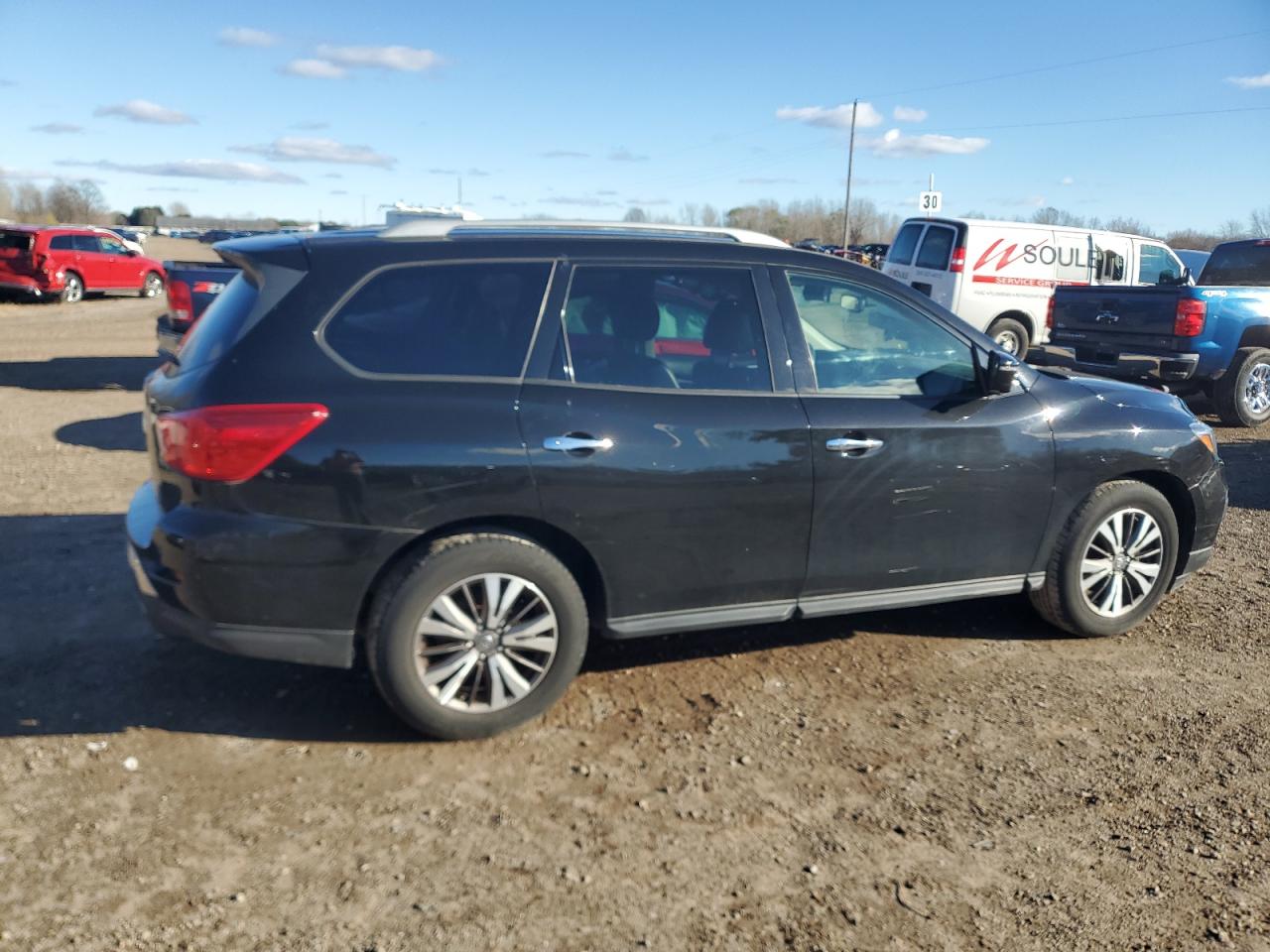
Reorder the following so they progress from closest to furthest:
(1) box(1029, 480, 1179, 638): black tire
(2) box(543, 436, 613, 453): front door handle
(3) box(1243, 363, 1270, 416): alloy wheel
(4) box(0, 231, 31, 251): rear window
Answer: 1. (2) box(543, 436, 613, 453): front door handle
2. (1) box(1029, 480, 1179, 638): black tire
3. (3) box(1243, 363, 1270, 416): alloy wheel
4. (4) box(0, 231, 31, 251): rear window

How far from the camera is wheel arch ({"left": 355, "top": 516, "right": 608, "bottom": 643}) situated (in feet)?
12.1

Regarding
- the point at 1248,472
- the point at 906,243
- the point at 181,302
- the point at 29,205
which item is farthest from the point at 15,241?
the point at 29,205

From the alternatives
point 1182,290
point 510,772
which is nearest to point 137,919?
point 510,772

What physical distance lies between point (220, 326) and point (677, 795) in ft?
7.67

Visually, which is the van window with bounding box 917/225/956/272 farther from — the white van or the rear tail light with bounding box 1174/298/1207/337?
the rear tail light with bounding box 1174/298/1207/337

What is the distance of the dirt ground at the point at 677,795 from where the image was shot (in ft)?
9.43

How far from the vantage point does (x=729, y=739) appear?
3.90 metres

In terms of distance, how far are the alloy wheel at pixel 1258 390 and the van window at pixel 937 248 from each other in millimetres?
4579

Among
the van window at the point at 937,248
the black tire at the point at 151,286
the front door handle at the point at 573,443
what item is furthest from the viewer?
the black tire at the point at 151,286

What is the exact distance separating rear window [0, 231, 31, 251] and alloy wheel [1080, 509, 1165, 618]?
25.6 m

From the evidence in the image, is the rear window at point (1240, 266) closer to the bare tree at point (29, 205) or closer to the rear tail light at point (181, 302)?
the rear tail light at point (181, 302)

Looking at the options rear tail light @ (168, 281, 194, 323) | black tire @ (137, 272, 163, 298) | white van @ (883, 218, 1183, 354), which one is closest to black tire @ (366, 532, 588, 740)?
rear tail light @ (168, 281, 194, 323)

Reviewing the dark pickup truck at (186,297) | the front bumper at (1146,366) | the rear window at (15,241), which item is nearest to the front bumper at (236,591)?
the dark pickup truck at (186,297)

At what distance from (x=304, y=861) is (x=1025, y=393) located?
351 centimetres
